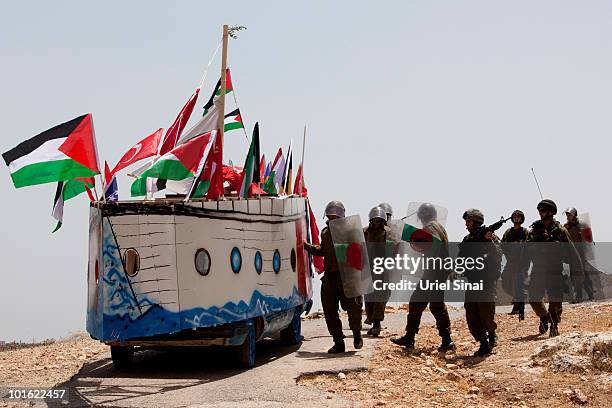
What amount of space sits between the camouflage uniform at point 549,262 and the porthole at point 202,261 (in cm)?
539

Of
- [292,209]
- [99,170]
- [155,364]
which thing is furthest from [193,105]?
[155,364]

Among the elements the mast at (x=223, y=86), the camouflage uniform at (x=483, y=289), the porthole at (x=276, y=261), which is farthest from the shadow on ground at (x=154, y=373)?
the mast at (x=223, y=86)

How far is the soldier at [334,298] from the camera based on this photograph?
12359mm

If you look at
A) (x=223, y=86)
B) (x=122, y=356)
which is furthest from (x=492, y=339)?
(x=223, y=86)

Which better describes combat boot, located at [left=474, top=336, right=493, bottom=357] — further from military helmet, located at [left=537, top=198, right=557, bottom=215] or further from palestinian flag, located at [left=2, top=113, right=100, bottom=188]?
palestinian flag, located at [left=2, top=113, right=100, bottom=188]

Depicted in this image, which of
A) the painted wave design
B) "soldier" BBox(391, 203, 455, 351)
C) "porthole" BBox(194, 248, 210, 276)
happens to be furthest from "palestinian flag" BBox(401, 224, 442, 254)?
"porthole" BBox(194, 248, 210, 276)

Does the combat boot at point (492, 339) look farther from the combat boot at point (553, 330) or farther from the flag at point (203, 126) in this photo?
the flag at point (203, 126)

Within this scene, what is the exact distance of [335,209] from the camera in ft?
41.3

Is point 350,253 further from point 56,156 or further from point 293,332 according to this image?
point 56,156

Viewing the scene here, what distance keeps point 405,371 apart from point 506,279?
5.32m

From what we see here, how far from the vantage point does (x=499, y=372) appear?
10695 mm

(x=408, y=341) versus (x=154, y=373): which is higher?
(x=408, y=341)

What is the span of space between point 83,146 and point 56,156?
35 cm

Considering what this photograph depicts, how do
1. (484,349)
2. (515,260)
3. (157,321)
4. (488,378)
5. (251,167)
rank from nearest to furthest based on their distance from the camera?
1. (157,321)
2. (488,378)
3. (251,167)
4. (484,349)
5. (515,260)
